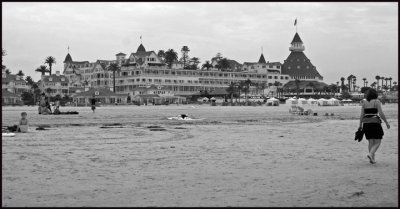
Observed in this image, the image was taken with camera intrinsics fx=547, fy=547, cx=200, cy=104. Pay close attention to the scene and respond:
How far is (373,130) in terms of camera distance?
11.0 metres

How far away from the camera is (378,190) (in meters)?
7.96

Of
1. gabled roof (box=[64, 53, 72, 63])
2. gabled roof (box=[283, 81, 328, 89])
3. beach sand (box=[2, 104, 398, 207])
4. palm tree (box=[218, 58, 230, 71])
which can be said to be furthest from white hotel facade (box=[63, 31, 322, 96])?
beach sand (box=[2, 104, 398, 207])

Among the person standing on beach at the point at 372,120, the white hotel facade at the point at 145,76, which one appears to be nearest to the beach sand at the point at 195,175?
the person standing on beach at the point at 372,120

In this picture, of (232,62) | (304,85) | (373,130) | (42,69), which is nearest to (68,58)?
(42,69)

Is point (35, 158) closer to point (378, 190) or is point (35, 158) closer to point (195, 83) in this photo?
point (378, 190)

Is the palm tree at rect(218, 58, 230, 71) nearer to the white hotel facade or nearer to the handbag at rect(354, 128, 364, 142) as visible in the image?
the white hotel facade

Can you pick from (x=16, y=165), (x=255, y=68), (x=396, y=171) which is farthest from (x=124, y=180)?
(x=255, y=68)

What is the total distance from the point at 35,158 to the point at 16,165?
1086mm

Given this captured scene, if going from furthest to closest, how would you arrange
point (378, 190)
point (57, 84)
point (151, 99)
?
point (57, 84)
point (151, 99)
point (378, 190)

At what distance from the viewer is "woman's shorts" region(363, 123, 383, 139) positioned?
11.0 metres

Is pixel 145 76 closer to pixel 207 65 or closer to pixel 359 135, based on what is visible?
pixel 207 65

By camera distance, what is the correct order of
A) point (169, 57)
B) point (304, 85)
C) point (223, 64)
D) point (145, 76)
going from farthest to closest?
point (304, 85)
point (223, 64)
point (169, 57)
point (145, 76)

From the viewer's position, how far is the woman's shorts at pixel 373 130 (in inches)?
432

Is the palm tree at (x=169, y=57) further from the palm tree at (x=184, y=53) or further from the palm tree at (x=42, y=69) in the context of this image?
the palm tree at (x=42, y=69)
